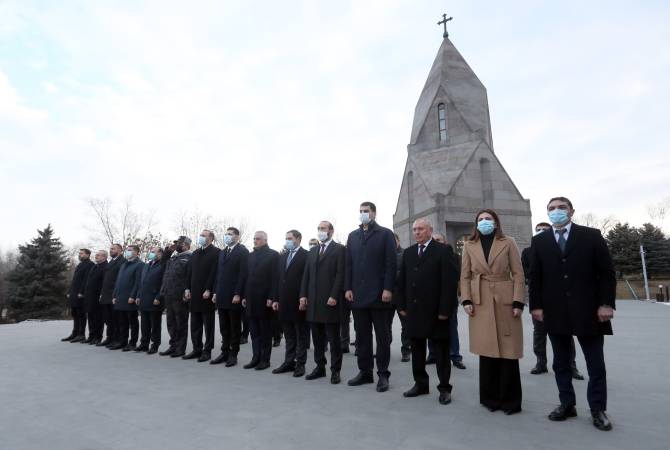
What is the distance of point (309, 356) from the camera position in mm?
7547

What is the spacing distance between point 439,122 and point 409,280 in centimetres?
1647

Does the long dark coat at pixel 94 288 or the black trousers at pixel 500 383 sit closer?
the black trousers at pixel 500 383

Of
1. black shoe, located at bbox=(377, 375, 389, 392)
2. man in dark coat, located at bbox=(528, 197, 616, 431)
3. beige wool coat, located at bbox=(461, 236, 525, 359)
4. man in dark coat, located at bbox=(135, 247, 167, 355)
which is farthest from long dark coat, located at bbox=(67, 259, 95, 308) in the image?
man in dark coat, located at bbox=(528, 197, 616, 431)

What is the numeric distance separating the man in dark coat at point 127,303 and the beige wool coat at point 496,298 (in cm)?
719

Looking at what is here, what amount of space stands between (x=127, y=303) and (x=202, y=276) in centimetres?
243

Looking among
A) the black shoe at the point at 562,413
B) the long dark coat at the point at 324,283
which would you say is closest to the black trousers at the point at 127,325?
the long dark coat at the point at 324,283

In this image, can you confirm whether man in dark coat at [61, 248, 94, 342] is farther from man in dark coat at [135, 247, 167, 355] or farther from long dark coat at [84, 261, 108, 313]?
man in dark coat at [135, 247, 167, 355]

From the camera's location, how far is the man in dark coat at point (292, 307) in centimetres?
591

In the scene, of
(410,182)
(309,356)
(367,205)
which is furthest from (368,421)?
(410,182)

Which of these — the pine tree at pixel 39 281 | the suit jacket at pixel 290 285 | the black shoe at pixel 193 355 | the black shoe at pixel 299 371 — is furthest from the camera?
the pine tree at pixel 39 281

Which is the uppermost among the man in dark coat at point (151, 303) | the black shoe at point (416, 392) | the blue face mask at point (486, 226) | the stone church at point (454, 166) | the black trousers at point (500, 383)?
the stone church at point (454, 166)

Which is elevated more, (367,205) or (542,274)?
(367,205)

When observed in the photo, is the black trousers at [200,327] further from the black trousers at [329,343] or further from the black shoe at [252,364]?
the black trousers at [329,343]

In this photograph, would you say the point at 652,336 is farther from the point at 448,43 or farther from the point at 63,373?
the point at 448,43
